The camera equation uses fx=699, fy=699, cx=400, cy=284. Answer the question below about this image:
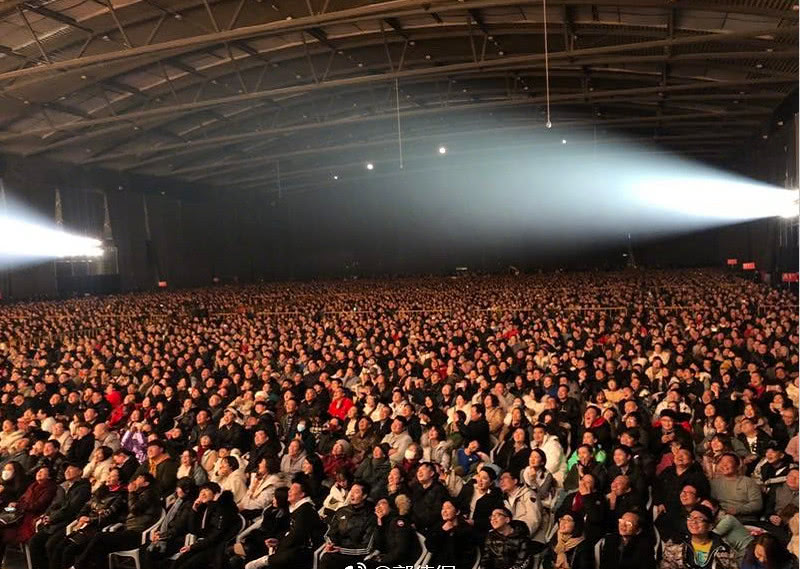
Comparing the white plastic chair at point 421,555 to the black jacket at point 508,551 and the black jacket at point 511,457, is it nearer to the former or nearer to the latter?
the black jacket at point 508,551


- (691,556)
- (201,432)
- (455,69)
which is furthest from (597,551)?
(455,69)

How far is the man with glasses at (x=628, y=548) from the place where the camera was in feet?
14.1

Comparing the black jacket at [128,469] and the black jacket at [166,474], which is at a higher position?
the black jacket at [128,469]

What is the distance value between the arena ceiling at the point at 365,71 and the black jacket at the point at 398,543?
27.6 ft

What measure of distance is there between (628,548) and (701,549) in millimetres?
426

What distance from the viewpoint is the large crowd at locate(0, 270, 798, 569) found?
15.7ft

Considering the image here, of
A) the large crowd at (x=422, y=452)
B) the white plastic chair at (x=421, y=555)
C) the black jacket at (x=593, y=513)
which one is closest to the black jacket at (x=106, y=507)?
the large crowd at (x=422, y=452)

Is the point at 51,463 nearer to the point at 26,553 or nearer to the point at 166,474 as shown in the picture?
the point at 166,474

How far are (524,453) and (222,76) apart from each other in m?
17.5

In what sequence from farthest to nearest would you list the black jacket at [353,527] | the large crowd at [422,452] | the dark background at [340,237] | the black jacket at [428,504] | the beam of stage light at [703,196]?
the dark background at [340,237], the beam of stage light at [703,196], the black jacket at [428,504], the black jacket at [353,527], the large crowd at [422,452]

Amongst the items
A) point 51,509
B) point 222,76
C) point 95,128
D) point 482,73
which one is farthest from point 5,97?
point 51,509

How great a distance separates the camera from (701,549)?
14.0 feet

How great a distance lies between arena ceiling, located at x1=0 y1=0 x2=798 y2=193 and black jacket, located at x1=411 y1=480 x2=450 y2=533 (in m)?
7.88

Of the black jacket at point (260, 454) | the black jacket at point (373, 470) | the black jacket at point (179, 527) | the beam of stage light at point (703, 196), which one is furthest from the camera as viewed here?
the beam of stage light at point (703, 196)
